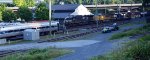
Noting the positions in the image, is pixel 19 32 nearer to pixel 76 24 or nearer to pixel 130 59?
pixel 76 24

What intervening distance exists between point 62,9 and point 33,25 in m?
43.2

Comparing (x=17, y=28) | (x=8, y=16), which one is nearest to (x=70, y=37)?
(x=17, y=28)

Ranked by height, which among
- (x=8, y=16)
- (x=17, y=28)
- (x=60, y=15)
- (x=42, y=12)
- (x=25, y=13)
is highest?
(x=42, y=12)

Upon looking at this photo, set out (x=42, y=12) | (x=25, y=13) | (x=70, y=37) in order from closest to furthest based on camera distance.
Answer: (x=70, y=37), (x=42, y=12), (x=25, y=13)

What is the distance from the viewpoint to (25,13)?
91.7 m

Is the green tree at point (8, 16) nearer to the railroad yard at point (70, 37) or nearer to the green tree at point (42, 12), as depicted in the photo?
the railroad yard at point (70, 37)

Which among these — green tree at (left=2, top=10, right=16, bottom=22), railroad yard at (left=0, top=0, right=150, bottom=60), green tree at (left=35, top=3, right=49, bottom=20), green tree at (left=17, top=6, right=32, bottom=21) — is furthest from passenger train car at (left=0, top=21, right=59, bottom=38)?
green tree at (left=17, top=6, right=32, bottom=21)

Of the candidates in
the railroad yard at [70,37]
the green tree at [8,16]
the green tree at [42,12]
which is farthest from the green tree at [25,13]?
the green tree at [42,12]

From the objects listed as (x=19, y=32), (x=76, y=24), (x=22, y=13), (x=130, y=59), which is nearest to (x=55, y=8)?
(x=22, y=13)

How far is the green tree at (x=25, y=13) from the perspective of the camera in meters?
91.5

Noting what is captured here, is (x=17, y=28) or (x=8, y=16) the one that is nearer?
(x=17, y=28)

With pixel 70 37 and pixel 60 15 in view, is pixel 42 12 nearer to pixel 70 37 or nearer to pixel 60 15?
pixel 60 15

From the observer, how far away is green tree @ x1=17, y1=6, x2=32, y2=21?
9150 centimetres

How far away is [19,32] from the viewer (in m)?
58.4
